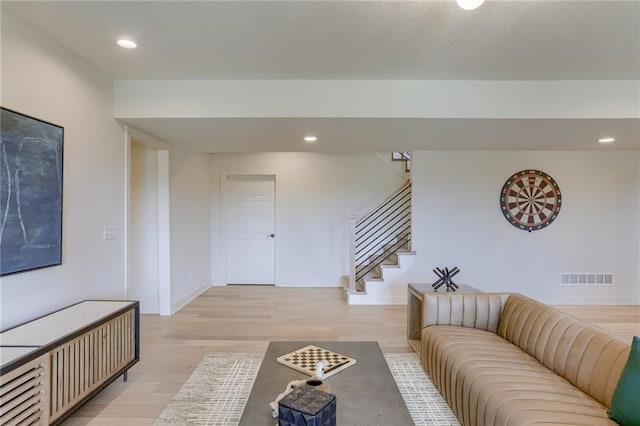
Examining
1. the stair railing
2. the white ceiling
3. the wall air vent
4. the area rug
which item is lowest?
the area rug

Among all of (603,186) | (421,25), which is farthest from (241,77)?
(603,186)

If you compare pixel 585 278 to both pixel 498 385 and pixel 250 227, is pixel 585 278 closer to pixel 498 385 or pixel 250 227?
pixel 498 385

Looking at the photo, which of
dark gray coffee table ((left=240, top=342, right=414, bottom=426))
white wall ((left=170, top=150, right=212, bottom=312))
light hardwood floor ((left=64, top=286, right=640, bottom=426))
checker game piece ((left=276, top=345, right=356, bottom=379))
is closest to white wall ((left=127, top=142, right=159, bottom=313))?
white wall ((left=170, top=150, right=212, bottom=312))

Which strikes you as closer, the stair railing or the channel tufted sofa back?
the channel tufted sofa back

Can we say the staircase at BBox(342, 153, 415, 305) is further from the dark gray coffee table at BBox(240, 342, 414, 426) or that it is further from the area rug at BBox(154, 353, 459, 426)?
the dark gray coffee table at BBox(240, 342, 414, 426)

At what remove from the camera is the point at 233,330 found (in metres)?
3.83

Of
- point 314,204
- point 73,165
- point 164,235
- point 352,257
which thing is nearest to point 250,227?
point 314,204

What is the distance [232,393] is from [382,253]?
12.5 feet

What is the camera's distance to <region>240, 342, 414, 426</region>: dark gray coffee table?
147cm

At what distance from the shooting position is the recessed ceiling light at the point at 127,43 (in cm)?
238

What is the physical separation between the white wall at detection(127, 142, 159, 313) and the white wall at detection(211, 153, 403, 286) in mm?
1798

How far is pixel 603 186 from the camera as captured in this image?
503 cm

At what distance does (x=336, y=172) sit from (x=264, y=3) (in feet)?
13.8

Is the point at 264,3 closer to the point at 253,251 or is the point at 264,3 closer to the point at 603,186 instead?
the point at 253,251
